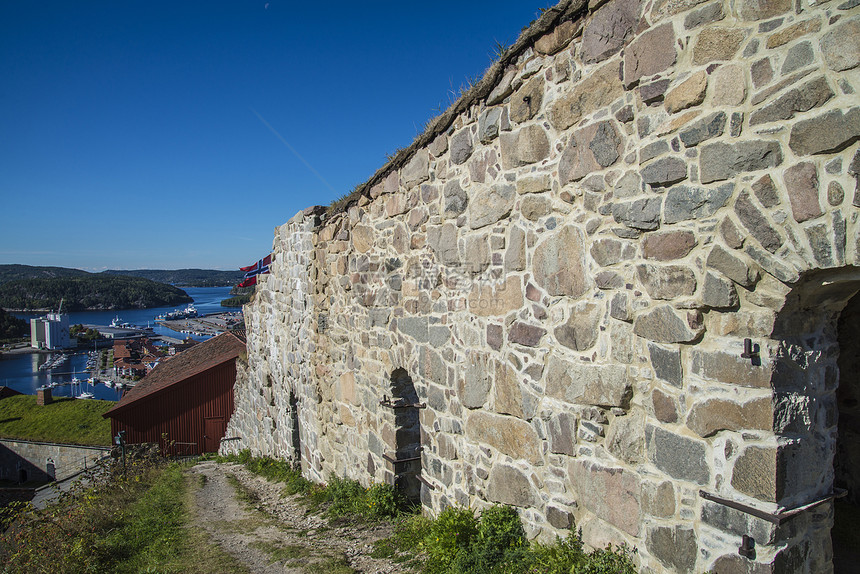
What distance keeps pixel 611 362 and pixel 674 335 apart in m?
0.52

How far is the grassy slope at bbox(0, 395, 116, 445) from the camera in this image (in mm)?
30312

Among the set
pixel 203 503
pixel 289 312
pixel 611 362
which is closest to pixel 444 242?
pixel 611 362

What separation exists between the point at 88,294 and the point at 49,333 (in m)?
52.8

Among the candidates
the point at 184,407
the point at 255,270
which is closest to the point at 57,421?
the point at 184,407

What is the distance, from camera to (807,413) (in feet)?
8.75

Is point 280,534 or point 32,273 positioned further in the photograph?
point 32,273

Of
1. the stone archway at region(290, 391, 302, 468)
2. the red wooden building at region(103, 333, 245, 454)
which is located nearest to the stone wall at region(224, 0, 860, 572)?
the stone archway at region(290, 391, 302, 468)

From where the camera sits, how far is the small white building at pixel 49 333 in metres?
103

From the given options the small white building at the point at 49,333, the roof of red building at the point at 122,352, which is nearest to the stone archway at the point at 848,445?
the roof of red building at the point at 122,352

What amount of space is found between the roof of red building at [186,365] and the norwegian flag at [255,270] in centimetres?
955

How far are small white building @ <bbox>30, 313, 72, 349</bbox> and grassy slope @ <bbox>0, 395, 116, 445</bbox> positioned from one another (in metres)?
81.9

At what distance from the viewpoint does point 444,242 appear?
17.0 feet

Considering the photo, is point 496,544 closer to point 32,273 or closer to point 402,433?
point 402,433

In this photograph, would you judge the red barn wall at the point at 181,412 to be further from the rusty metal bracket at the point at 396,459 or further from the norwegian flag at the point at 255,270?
the rusty metal bracket at the point at 396,459
